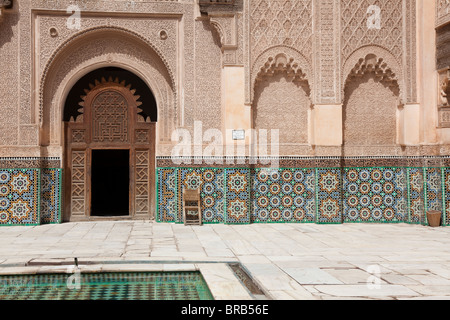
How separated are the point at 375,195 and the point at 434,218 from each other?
3.02 ft

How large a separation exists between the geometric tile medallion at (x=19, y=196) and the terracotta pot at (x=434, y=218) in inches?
228

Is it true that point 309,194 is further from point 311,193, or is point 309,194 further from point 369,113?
point 369,113

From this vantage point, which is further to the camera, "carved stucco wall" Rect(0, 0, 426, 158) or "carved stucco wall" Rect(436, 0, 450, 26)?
"carved stucco wall" Rect(0, 0, 426, 158)

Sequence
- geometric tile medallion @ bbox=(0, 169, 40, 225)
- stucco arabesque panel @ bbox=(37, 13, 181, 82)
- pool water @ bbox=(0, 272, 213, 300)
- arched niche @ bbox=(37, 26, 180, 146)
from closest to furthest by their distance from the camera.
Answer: pool water @ bbox=(0, 272, 213, 300)
geometric tile medallion @ bbox=(0, 169, 40, 225)
stucco arabesque panel @ bbox=(37, 13, 181, 82)
arched niche @ bbox=(37, 26, 180, 146)

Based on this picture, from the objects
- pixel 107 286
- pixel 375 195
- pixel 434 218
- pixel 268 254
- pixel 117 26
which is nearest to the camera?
pixel 107 286

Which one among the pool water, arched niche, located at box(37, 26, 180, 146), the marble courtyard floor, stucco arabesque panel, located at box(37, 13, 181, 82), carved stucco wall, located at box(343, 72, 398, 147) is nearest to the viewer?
the pool water

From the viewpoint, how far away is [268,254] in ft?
16.5

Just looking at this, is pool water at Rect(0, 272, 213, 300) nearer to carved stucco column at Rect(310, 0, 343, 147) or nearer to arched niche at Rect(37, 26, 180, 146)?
arched niche at Rect(37, 26, 180, 146)

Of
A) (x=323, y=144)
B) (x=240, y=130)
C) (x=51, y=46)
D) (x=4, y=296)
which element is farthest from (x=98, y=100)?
(x=4, y=296)

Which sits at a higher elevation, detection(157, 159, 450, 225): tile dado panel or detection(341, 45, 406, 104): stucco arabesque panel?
detection(341, 45, 406, 104): stucco arabesque panel

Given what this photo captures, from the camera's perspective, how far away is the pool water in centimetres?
350

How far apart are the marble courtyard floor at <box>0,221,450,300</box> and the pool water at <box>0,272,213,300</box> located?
8 centimetres

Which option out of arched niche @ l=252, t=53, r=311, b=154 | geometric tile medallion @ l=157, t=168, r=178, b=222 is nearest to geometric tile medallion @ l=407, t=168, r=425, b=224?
arched niche @ l=252, t=53, r=311, b=154

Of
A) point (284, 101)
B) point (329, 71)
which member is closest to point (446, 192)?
point (329, 71)
